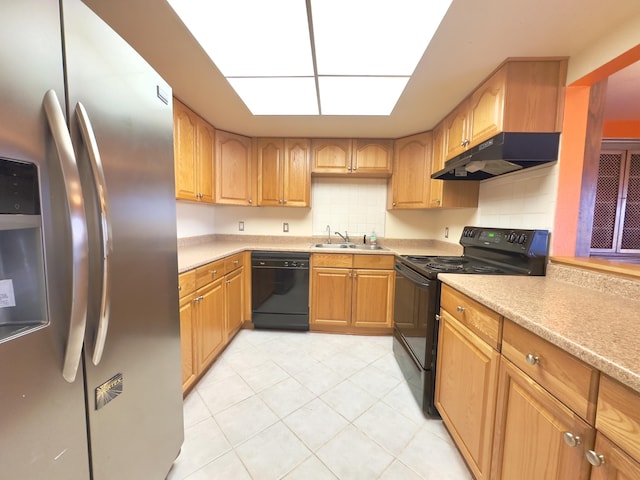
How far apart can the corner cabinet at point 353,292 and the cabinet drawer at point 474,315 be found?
109cm

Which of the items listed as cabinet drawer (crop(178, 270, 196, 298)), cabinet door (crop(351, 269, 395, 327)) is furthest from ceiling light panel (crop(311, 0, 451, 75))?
cabinet door (crop(351, 269, 395, 327))

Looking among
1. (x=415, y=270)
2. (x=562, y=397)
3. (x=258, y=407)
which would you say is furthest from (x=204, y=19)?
(x=258, y=407)

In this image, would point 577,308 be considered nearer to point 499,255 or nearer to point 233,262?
point 499,255

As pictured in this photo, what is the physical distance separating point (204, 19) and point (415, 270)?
183 centimetres

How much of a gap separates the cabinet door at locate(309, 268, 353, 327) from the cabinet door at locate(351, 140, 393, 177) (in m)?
1.16

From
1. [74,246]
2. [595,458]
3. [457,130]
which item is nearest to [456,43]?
[457,130]

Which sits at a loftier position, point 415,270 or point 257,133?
point 257,133

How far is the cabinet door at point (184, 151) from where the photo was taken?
6.18 feet

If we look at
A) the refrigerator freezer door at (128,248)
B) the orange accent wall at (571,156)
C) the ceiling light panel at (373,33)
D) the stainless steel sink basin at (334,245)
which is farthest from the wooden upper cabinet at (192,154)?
the orange accent wall at (571,156)

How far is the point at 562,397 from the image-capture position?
0.70 m

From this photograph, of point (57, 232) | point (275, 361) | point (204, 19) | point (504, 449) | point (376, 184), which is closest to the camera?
point (57, 232)

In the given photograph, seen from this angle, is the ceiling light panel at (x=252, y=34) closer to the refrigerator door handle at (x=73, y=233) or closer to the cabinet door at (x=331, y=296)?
the refrigerator door handle at (x=73, y=233)

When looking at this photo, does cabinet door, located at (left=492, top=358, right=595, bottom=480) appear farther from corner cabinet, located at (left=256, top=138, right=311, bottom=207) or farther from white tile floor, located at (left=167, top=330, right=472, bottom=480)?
corner cabinet, located at (left=256, top=138, right=311, bottom=207)

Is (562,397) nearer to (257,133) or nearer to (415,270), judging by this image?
(415,270)
